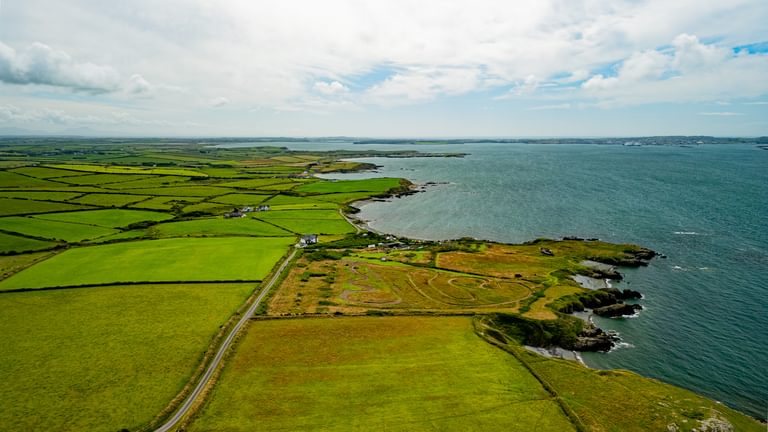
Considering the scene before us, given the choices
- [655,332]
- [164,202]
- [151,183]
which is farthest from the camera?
[151,183]

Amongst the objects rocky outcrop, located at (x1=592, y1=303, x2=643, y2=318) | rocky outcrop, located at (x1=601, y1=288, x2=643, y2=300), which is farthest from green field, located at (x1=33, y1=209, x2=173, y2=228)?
rocky outcrop, located at (x1=601, y1=288, x2=643, y2=300)

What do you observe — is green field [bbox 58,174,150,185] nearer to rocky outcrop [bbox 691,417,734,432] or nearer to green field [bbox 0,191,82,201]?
green field [bbox 0,191,82,201]

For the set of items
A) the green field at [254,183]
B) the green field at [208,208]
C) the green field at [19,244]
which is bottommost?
the green field at [19,244]

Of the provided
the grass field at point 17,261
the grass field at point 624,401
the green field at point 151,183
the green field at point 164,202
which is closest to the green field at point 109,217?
the green field at point 164,202

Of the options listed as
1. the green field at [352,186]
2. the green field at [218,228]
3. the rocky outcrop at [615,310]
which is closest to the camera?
the rocky outcrop at [615,310]

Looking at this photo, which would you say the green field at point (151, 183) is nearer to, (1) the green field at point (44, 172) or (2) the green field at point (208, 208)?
(1) the green field at point (44, 172)

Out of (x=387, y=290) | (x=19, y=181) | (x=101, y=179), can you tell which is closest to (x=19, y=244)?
(x=387, y=290)

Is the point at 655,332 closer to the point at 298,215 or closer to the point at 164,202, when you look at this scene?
the point at 298,215
